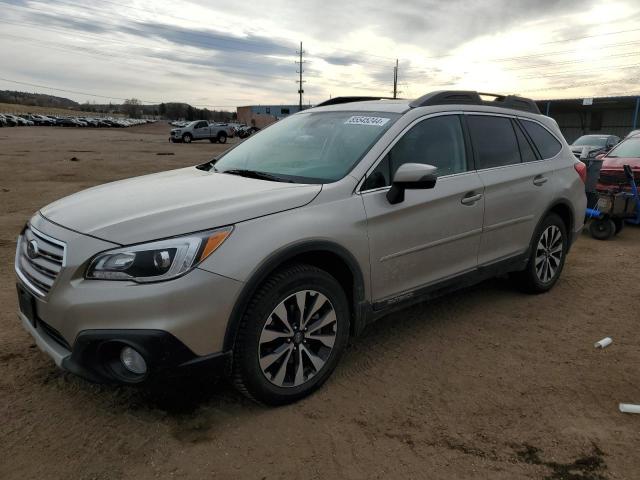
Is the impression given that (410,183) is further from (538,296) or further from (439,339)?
(538,296)

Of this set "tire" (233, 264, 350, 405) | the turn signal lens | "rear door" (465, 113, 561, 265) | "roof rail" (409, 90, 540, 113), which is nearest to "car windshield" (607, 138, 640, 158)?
"roof rail" (409, 90, 540, 113)

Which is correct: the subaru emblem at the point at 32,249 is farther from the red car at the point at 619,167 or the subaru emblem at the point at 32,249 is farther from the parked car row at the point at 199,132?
the parked car row at the point at 199,132

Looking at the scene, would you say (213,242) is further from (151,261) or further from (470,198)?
(470,198)

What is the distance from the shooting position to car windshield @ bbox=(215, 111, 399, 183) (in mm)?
3344

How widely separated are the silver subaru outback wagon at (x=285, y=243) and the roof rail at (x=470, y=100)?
0.02 m

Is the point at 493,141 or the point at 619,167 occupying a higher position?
the point at 493,141

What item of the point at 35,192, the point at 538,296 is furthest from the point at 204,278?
the point at 35,192

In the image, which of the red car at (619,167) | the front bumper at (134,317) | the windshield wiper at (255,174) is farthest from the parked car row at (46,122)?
the front bumper at (134,317)

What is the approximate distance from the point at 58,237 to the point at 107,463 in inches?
45.2

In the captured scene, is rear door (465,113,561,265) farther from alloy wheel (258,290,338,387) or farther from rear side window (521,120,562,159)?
alloy wheel (258,290,338,387)

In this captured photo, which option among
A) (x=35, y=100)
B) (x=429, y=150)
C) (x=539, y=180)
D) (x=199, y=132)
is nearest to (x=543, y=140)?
(x=539, y=180)

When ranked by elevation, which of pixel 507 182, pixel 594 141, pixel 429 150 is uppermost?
pixel 594 141

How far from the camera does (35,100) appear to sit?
6294 inches

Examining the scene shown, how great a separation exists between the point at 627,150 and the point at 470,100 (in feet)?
22.2
